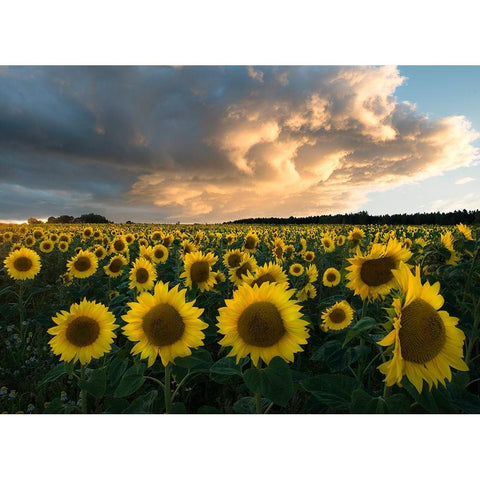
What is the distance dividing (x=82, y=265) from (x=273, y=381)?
11.8 feet

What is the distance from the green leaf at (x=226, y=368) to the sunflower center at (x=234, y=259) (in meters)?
1.79

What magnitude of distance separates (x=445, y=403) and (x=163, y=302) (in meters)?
1.30

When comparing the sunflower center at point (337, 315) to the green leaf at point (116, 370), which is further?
the sunflower center at point (337, 315)

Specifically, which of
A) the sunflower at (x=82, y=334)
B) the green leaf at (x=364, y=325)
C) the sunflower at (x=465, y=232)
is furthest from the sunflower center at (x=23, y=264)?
the sunflower at (x=465, y=232)

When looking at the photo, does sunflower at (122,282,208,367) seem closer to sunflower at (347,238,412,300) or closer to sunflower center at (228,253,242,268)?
sunflower at (347,238,412,300)

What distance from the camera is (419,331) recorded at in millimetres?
1396

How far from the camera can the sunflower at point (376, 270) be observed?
219 centimetres

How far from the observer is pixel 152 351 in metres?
1.80

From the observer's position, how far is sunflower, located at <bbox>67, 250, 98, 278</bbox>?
175 inches

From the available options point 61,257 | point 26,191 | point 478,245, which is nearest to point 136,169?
point 26,191

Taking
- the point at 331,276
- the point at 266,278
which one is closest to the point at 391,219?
the point at 331,276

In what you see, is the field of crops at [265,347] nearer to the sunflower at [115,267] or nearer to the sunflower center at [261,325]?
the sunflower center at [261,325]

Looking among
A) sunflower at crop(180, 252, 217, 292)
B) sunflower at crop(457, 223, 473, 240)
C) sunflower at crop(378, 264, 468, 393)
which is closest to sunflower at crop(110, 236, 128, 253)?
sunflower at crop(180, 252, 217, 292)

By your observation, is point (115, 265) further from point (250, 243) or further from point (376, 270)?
point (376, 270)
